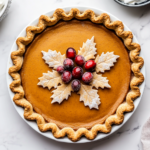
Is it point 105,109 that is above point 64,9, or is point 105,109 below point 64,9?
below

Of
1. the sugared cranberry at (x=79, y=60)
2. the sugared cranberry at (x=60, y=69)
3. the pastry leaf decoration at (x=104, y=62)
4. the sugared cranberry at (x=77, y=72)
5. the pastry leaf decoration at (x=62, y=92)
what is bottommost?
the pastry leaf decoration at (x=62, y=92)

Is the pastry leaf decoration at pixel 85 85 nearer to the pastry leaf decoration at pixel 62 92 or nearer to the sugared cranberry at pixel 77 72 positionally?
the pastry leaf decoration at pixel 62 92

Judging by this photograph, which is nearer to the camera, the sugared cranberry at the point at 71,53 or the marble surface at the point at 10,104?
the sugared cranberry at the point at 71,53

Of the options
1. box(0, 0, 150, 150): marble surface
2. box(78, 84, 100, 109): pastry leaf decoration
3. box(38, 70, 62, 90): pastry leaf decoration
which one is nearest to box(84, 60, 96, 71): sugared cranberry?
box(78, 84, 100, 109): pastry leaf decoration

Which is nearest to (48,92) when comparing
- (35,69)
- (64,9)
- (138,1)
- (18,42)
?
(35,69)

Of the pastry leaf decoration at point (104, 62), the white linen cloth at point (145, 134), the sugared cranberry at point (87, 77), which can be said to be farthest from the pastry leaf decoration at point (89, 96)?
the white linen cloth at point (145, 134)

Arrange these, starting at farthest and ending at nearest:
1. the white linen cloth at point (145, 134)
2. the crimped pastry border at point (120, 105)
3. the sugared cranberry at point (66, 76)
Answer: the white linen cloth at point (145, 134), the crimped pastry border at point (120, 105), the sugared cranberry at point (66, 76)

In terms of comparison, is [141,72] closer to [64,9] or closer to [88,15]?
[88,15]

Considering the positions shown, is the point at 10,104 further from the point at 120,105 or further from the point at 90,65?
the point at 120,105

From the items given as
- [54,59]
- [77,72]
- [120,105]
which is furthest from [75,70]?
[120,105]
